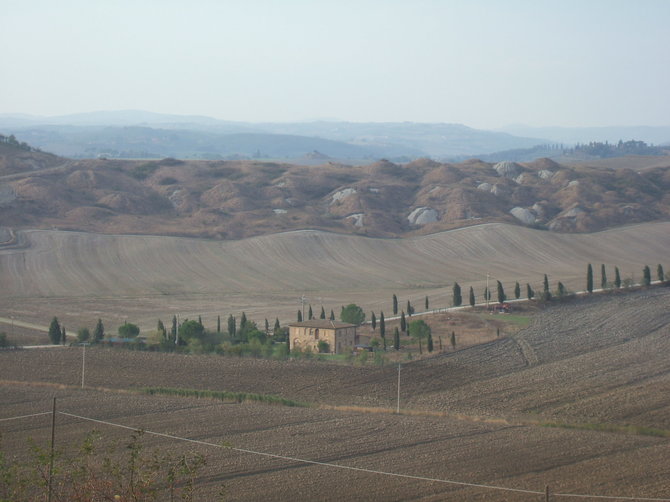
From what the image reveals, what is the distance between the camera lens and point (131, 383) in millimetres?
36625

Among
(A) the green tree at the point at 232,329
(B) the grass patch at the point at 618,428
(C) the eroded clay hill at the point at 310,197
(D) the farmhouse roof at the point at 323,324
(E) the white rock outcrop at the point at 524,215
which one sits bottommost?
(B) the grass patch at the point at 618,428

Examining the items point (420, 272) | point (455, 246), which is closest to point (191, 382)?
point (420, 272)

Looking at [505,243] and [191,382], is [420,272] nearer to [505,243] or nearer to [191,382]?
[505,243]

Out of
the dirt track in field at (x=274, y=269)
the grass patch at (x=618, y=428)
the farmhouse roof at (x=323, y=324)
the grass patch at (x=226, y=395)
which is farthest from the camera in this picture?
the dirt track in field at (x=274, y=269)

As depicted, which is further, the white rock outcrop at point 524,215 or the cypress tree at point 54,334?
the white rock outcrop at point 524,215

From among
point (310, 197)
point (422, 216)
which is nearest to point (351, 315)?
point (422, 216)

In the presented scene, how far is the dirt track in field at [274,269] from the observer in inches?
2464

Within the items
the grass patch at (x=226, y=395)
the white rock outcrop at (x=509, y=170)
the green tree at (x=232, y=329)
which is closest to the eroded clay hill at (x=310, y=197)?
the white rock outcrop at (x=509, y=170)

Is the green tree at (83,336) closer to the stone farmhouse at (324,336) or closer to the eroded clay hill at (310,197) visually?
the stone farmhouse at (324,336)

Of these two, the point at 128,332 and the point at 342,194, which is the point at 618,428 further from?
the point at 342,194

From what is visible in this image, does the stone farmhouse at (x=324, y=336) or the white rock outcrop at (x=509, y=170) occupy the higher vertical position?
the white rock outcrop at (x=509, y=170)

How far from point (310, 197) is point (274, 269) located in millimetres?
35209

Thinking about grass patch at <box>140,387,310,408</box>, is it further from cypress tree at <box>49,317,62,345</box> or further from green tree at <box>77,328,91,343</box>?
green tree at <box>77,328,91,343</box>

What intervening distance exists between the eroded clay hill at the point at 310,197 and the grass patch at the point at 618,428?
63.1 metres
